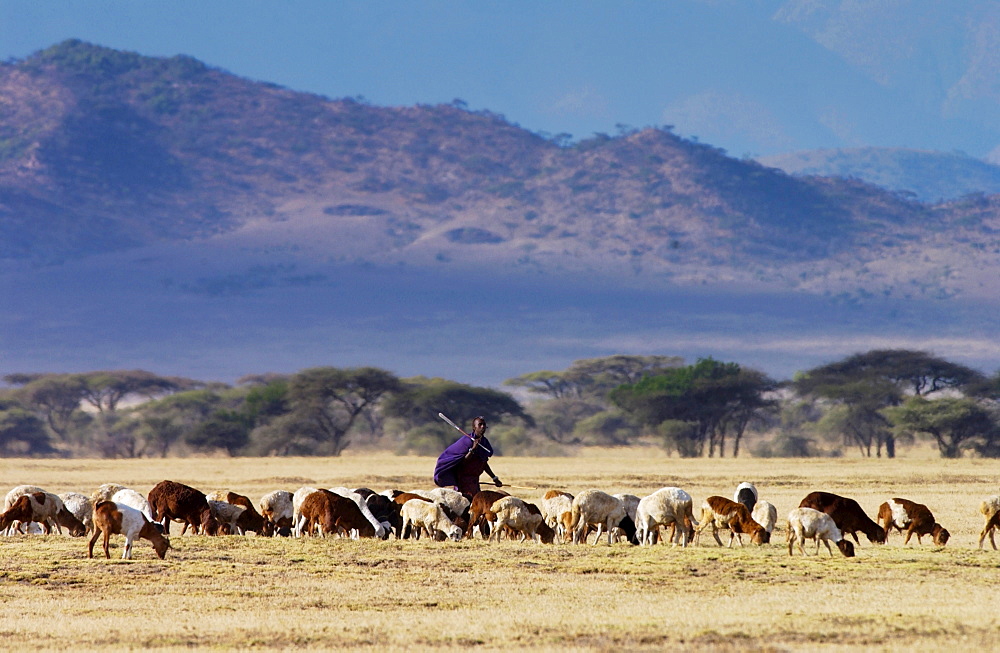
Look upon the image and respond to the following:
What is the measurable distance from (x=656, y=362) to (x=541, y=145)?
11174cm

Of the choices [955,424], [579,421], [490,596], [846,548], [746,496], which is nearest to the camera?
[490,596]

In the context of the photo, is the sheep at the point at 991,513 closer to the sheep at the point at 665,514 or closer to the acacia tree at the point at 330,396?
the sheep at the point at 665,514

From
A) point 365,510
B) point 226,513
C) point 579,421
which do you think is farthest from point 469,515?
point 579,421

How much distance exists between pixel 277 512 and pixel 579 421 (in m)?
49.6

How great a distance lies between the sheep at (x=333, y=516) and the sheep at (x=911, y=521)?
590 centimetres

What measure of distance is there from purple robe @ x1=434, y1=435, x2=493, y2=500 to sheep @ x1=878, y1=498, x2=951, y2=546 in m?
4.71

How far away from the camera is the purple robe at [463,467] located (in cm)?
1716

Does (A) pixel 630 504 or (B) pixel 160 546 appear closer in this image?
(B) pixel 160 546

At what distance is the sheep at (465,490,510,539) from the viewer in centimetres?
1639

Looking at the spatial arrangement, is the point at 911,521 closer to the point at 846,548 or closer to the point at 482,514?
the point at 846,548

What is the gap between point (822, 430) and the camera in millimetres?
54250

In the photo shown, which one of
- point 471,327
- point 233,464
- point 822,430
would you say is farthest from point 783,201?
point 233,464

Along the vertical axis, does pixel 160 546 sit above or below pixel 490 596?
above

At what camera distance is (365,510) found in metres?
16.6
